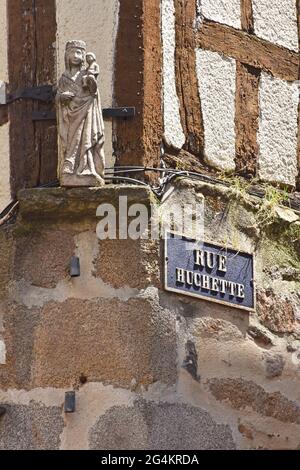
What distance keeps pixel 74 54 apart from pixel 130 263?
1.22 m

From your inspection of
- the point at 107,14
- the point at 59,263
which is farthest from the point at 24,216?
the point at 107,14

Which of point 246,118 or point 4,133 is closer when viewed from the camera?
point 4,133

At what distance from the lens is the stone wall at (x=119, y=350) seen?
11156 millimetres

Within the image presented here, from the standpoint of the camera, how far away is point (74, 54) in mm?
11430

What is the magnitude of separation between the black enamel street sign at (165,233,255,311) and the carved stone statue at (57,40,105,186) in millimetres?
584

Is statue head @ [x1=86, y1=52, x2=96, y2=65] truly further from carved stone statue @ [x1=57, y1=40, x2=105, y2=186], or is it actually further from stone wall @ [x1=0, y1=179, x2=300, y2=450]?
stone wall @ [x1=0, y1=179, x2=300, y2=450]

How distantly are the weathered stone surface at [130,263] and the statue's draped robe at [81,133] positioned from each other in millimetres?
426

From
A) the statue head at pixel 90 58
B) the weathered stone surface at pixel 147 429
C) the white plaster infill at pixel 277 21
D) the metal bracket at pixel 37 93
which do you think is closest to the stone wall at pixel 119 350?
the weathered stone surface at pixel 147 429

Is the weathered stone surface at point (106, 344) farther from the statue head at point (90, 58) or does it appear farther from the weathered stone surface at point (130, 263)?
the statue head at point (90, 58)

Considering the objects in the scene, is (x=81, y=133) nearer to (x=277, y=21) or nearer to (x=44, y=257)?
(x=44, y=257)

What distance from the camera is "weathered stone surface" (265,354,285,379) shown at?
38.3ft

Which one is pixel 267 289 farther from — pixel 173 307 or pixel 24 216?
pixel 24 216

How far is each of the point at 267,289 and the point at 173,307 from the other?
772 millimetres

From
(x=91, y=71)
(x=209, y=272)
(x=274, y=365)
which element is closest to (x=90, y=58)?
(x=91, y=71)
